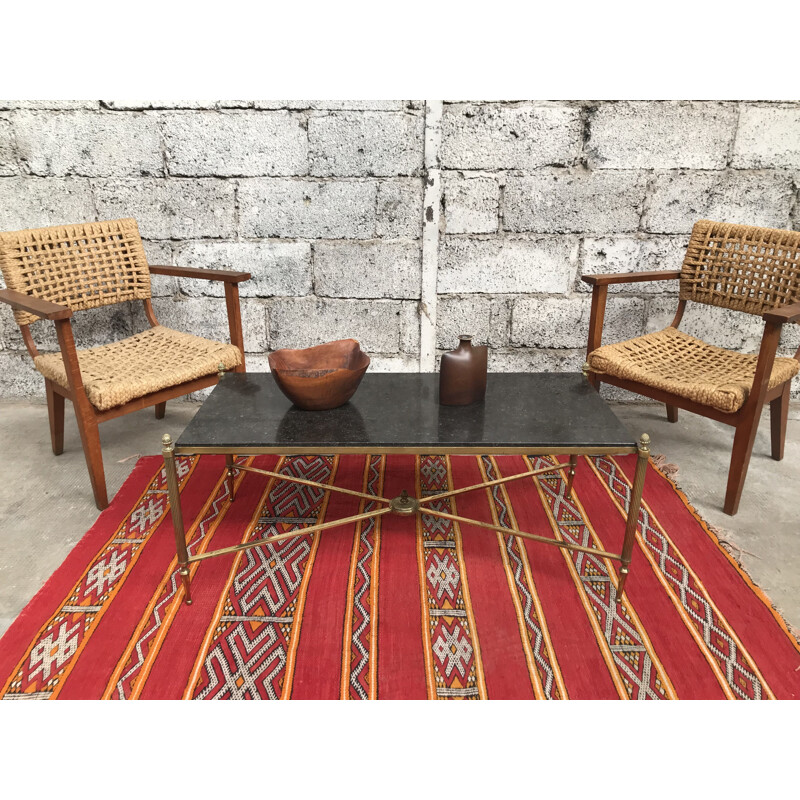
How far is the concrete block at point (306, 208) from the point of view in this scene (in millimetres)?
2809

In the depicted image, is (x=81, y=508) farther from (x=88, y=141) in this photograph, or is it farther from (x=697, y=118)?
(x=697, y=118)

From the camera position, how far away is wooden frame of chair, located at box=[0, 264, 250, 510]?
2023mm

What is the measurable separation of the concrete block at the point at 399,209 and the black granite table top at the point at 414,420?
1044mm

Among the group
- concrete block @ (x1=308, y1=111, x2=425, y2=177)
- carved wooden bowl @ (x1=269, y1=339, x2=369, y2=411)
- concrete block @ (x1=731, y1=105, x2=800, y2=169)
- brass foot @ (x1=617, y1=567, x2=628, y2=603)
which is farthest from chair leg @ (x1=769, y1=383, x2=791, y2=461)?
concrete block @ (x1=308, y1=111, x2=425, y2=177)

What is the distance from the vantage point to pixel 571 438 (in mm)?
1688

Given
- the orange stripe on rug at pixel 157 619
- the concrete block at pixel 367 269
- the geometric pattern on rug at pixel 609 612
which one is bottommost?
the orange stripe on rug at pixel 157 619

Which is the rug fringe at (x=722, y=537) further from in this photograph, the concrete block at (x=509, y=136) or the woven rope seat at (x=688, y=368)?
the concrete block at (x=509, y=136)

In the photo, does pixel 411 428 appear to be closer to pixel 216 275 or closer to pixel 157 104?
pixel 216 275

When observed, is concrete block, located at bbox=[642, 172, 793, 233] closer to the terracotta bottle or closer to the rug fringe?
the rug fringe

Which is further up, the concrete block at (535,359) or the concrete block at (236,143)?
the concrete block at (236,143)

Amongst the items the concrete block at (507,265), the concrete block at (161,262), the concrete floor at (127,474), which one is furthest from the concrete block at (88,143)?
the concrete block at (507,265)

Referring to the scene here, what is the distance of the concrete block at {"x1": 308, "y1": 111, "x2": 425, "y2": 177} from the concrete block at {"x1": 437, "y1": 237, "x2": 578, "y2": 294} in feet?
1.37

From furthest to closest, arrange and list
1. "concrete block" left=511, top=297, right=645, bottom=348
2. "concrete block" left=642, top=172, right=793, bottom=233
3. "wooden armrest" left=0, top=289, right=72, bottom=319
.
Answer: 1. "concrete block" left=511, top=297, right=645, bottom=348
2. "concrete block" left=642, top=172, right=793, bottom=233
3. "wooden armrest" left=0, top=289, right=72, bottom=319

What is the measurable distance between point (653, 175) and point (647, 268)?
1.39 ft
